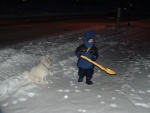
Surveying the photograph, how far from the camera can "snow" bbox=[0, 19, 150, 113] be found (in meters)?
4.55

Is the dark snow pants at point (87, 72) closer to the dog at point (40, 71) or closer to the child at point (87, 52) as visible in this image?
the child at point (87, 52)

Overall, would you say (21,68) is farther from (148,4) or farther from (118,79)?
(148,4)

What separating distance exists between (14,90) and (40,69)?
29.3 inches

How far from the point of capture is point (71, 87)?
219 inches

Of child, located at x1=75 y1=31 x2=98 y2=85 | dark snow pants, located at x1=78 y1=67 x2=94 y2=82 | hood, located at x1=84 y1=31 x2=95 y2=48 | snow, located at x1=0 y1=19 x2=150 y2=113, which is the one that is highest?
hood, located at x1=84 y1=31 x2=95 y2=48

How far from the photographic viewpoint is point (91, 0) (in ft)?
172

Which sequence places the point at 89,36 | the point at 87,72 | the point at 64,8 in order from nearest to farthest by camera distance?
the point at 89,36 → the point at 87,72 → the point at 64,8

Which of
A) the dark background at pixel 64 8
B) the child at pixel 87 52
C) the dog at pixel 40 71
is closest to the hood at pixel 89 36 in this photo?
the child at pixel 87 52

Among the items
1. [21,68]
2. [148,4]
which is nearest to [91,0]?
[148,4]

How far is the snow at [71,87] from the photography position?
4.55 metres

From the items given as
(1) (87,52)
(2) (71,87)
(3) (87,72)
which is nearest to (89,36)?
(1) (87,52)

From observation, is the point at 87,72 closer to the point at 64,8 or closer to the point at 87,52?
the point at 87,52

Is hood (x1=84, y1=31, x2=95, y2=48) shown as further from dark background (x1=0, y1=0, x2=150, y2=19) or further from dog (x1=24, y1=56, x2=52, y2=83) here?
dark background (x1=0, y1=0, x2=150, y2=19)

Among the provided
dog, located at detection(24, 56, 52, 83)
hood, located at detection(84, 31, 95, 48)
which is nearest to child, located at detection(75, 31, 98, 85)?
hood, located at detection(84, 31, 95, 48)
